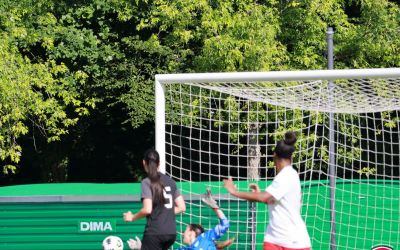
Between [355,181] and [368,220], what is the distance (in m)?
0.49

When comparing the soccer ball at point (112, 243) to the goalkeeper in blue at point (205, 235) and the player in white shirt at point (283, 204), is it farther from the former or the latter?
the player in white shirt at point (283, 204)

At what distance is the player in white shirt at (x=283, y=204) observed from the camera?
687 centimetres

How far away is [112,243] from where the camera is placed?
9492mm

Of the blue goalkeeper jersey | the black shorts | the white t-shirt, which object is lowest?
the blue goalkeeper jersey

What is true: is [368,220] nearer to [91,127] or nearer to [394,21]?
[394,21]

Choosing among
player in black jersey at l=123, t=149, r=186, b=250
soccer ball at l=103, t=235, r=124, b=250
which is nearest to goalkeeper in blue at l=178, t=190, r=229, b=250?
player in black jersey at l=123, t=149, r=186, b=250

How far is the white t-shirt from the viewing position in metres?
6.88

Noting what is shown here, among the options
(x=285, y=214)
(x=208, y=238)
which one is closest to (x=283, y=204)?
(x=285, y=214)

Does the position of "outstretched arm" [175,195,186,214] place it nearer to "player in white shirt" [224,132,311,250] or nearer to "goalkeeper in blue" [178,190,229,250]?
"goalkeeper in blue" [178,190,229,250]

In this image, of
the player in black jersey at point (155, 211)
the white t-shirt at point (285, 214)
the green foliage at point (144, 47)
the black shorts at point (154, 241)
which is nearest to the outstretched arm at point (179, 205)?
the player in black jersey at point (155, 211)

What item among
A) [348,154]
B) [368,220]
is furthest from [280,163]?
[348,154]

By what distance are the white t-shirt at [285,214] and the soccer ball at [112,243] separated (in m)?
2.85

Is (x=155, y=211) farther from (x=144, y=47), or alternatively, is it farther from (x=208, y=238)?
(x=144, y=47)

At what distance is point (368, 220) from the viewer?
10664 millimetres
